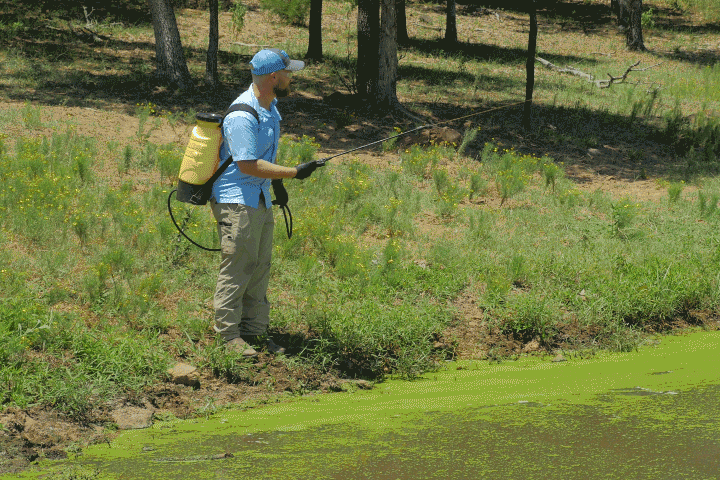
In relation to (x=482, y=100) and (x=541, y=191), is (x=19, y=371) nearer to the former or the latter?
(x=541, y=191)

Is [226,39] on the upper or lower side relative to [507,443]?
upper

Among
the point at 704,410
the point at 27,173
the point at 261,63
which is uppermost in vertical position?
the point at 261,63

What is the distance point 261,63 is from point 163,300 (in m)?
2.35

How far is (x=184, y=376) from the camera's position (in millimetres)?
4793

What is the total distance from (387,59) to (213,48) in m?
3.37

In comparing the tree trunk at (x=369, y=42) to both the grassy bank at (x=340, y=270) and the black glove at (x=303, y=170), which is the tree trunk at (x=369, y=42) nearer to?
the grassy bank at (x=340, y=270)

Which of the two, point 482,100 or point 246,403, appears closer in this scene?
point 246,403

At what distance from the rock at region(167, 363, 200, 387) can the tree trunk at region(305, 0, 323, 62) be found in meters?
13.8

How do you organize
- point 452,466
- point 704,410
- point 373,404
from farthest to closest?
point 373,404, point 704,410, point 452,466

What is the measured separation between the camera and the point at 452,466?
3.55 meters

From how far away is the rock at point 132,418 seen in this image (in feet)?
13.8

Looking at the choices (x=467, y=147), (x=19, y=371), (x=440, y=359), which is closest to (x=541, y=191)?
(x=467, y=147)

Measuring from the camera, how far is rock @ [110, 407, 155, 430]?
4.21 m

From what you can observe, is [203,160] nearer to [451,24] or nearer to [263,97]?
[263,97]
